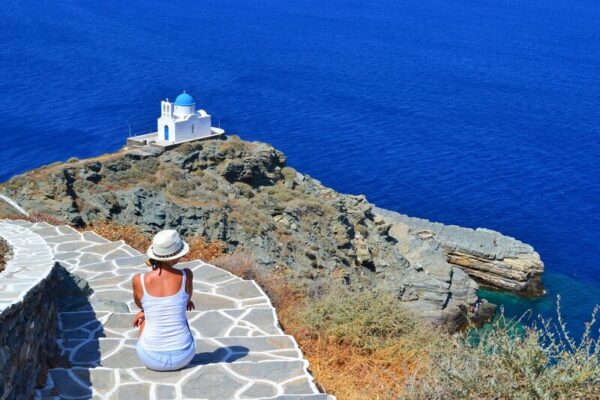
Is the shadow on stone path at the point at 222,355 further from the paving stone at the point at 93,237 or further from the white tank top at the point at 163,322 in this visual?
the paving stone at the point at 93,237

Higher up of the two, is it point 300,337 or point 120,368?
point 120,368

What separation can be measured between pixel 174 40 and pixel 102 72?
864 inches

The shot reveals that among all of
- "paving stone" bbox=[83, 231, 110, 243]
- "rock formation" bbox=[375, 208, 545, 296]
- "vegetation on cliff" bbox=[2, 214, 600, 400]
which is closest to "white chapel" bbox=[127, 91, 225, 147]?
"rock formation" bbox=[375, 208, 545, 296]

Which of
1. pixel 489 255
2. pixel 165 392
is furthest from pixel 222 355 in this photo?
pixel 489 255

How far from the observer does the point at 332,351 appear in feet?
28.5

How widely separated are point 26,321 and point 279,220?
18.9 metres

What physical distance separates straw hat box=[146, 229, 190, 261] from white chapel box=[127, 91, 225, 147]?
3497 cm

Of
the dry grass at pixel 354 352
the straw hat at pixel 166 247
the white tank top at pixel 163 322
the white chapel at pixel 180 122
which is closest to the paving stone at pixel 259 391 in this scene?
the white tank top at pixel 163 322

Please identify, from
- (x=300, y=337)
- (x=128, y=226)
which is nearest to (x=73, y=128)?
(x=128, y=226)

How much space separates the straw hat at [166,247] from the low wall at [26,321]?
3.40 ft

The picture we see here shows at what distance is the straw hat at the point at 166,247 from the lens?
6410 millimetres

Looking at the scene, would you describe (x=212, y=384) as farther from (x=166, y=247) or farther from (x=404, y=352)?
(x=404, y=352)

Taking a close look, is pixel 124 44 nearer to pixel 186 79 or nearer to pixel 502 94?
pixel 186 79

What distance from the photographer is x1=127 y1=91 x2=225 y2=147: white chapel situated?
4175cm
